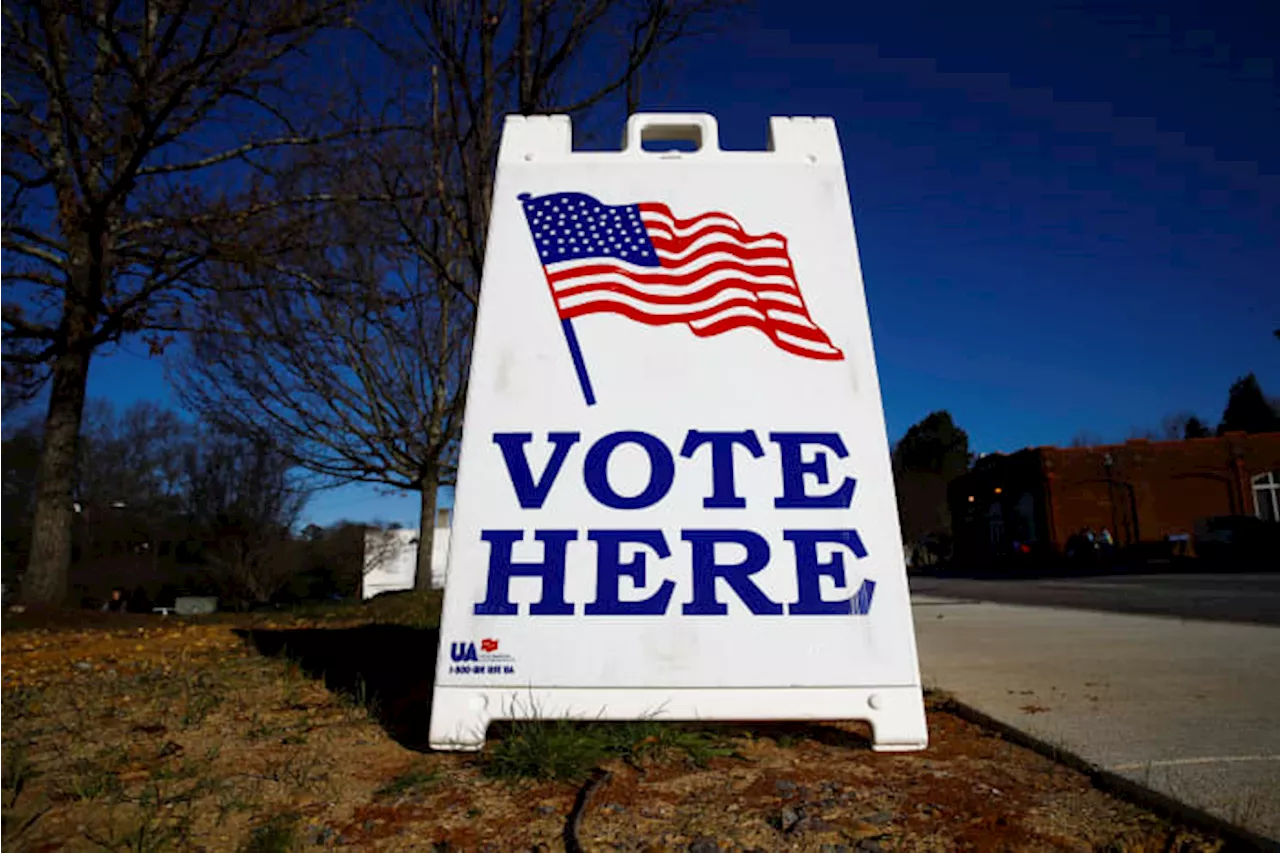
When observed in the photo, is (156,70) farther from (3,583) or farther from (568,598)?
(3,583)

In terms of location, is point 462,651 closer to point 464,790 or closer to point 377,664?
point 464,790

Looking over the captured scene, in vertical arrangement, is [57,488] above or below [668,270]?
below

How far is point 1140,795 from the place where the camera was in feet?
6.42

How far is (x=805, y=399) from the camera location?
2623mm

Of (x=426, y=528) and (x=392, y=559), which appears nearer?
(x=426, y=528)

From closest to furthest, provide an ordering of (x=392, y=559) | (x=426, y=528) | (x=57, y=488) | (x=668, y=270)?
1. (x=668, y=270)
2. (x=57, y=488)
3. (x=426, y=528)
4. (x=392, y=559)

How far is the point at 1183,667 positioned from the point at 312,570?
33.3 metres

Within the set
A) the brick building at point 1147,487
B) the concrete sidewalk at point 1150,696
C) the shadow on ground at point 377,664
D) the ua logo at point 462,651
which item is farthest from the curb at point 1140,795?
the brick building at point 1147,487

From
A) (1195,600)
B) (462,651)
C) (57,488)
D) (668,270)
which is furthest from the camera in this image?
(1195,600)

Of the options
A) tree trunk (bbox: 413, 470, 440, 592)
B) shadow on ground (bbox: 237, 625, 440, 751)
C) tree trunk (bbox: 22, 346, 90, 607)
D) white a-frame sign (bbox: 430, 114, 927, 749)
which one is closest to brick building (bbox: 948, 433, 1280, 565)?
tree trunk (bbox: 413, 470, 440, 592)

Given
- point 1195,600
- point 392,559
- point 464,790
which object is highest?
point 392,559

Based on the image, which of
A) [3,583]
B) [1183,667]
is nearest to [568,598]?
[1183,667]

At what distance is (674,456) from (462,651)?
92 centimetres

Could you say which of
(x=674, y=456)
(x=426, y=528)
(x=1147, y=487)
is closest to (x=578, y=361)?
(x=674, y=456)
